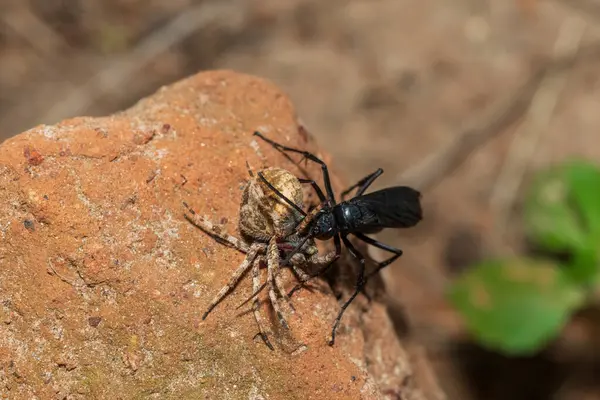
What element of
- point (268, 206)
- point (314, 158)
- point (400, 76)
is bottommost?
point (268, 206)

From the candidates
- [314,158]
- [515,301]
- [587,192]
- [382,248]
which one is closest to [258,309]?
[314,158]

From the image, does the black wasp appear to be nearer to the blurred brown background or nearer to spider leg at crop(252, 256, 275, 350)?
spider leg at crop(252, 256, 275, 350)

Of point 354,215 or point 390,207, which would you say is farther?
point 390,207

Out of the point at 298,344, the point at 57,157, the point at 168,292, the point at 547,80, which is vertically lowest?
the point at 298,344

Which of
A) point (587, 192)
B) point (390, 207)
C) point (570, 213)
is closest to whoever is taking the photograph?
point (390, 207)

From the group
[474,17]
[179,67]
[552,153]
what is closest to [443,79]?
[474,17]

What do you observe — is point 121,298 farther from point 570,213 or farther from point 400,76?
point 400,76

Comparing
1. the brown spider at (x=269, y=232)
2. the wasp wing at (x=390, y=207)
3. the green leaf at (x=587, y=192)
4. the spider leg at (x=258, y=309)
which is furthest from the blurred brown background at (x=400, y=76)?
the spider leg at (x=258, y=309)

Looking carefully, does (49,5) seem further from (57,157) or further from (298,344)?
(298,344)
